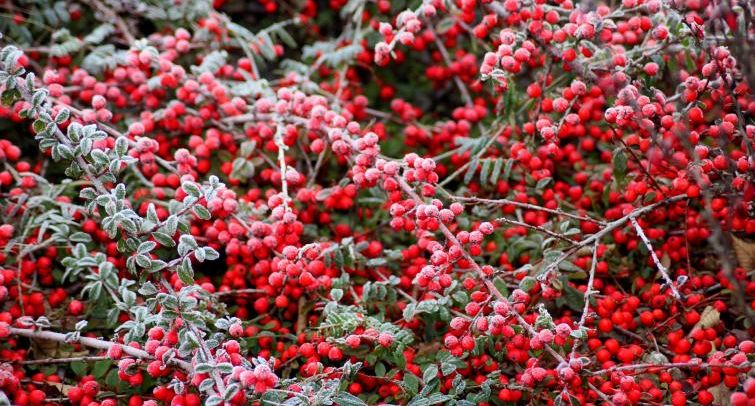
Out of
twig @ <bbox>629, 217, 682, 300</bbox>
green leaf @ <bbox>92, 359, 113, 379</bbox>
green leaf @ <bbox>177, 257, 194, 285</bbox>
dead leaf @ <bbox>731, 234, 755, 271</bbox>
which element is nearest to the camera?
twig @ <bbox>629, 217, 682, 300</bbox>

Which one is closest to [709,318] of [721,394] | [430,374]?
[721,394]

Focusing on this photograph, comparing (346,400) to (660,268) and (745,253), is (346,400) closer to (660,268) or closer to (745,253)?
(660,268)

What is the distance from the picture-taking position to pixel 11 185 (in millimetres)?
2287

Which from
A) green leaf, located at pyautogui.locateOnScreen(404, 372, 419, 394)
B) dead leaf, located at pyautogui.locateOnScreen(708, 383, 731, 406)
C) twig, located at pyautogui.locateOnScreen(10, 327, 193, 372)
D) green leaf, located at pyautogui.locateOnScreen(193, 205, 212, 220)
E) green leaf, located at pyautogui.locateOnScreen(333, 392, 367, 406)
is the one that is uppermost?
green leaf, located at pyautogui.locateOnScreen(193, 205, 212, 220)

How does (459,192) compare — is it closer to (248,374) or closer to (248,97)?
(248,97)

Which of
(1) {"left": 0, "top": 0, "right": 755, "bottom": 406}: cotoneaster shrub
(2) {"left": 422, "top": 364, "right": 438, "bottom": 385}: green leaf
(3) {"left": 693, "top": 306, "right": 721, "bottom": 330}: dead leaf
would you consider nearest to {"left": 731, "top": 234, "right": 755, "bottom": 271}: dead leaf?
(1) {"left": 0, "top": 0, "right": 755, "bottom": 406}: cotoneaster shrub

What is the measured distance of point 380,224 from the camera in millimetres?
2314

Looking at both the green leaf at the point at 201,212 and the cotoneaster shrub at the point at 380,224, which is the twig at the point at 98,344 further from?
the green leaf at the point at 201,212

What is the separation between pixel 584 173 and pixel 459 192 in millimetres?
420

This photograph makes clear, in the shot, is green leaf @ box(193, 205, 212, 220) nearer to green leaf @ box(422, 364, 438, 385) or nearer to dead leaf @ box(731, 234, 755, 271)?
green leaf @ box(422, 364, 438, 385)

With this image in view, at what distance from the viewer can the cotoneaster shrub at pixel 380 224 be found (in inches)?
67.8

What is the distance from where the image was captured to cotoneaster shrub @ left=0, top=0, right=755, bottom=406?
1.72 meters

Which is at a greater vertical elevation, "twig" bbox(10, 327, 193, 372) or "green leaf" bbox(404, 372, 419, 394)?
"twig" bbox(10, 327, 193, 372)

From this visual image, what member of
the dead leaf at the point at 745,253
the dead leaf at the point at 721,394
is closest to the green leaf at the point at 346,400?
the dead leaf at the point at 721,394
